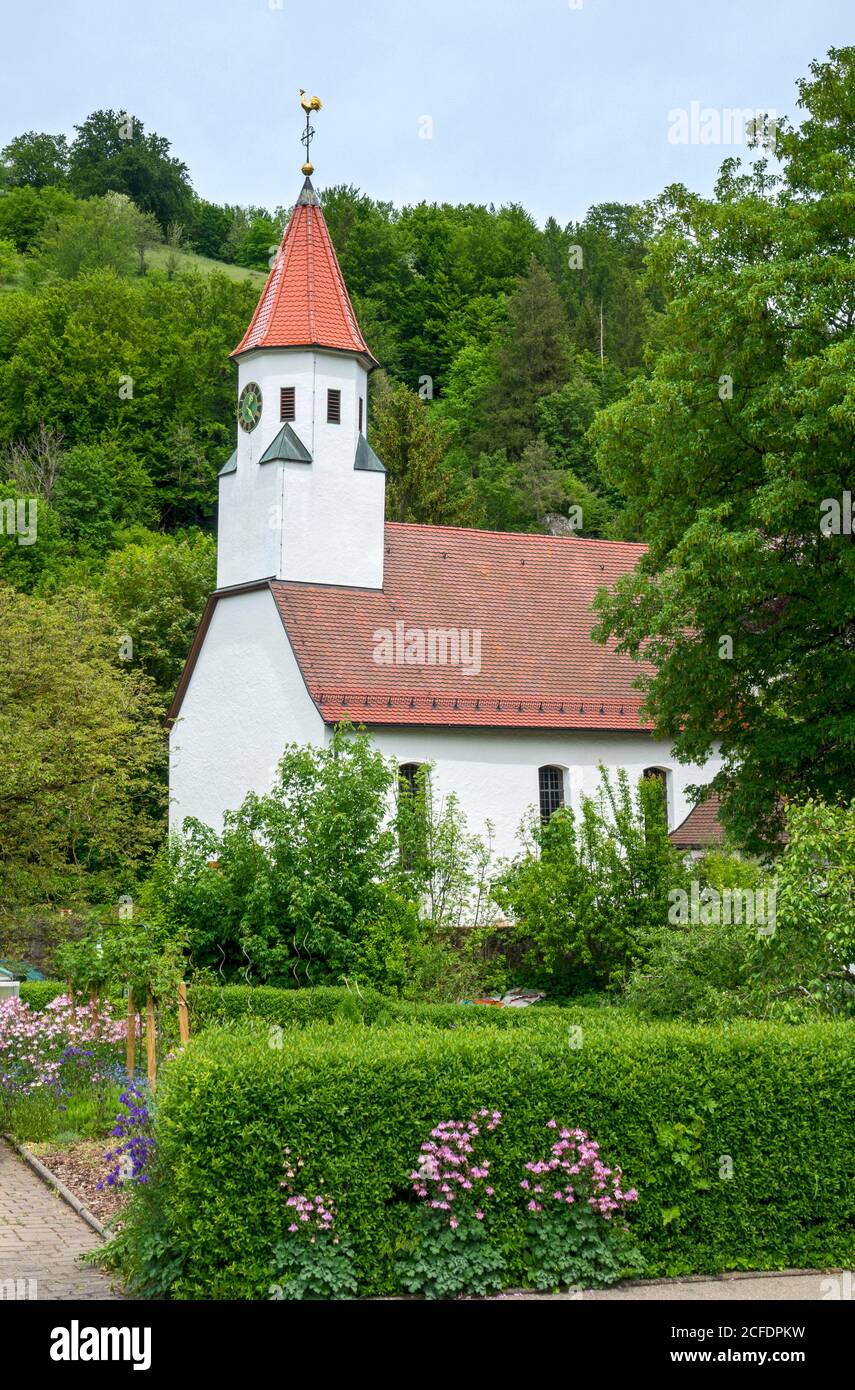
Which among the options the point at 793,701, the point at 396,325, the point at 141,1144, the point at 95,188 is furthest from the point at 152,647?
the point at 95,188

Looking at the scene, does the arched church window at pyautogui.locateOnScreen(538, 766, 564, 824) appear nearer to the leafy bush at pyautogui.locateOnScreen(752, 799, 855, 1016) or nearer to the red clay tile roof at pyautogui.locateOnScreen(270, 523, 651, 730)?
the red clay tile roof at pyautogui.locateOnScreen(270, 523, 651, 730)

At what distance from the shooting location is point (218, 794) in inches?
1345

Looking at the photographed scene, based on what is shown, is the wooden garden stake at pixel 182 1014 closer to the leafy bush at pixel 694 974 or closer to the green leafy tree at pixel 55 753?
the leafy bush at pixel 694 974

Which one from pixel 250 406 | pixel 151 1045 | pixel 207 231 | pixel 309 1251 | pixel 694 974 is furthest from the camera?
pixel 207 231

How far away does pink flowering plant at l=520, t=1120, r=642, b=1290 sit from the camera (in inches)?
412

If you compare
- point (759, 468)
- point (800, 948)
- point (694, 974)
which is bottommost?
point (694, 974)

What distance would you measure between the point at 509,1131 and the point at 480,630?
82.5 feet

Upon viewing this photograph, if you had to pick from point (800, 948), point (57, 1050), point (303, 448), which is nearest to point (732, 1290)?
point (800, 948)

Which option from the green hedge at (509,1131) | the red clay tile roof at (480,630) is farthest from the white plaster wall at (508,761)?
the green hedge at (509,1131)

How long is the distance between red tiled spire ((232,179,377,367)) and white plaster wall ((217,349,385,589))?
38 cm

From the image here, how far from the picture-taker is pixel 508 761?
3344cm

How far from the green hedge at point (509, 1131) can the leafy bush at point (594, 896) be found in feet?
44.3

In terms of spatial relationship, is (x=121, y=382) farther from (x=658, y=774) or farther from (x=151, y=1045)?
(x=151, y=1045)

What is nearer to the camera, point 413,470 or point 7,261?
point 413,470
